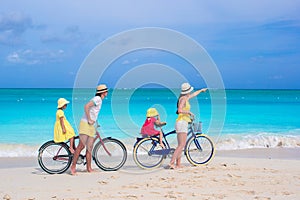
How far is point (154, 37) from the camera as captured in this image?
9047 mm

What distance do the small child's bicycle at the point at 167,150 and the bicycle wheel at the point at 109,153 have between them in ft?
1.05

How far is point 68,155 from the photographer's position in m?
7.84

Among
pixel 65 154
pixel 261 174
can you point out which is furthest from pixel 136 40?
pixel 261 174

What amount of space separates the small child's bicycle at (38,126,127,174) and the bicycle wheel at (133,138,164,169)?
0.31 m

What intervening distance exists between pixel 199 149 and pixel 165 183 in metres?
1.74

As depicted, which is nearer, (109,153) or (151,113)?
(109,153)

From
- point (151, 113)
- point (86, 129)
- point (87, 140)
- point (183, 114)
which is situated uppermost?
point (151, 113)

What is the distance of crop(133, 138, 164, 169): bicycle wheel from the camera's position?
8.27 m

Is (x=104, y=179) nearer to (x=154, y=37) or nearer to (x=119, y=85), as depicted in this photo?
(x=119, y=85)

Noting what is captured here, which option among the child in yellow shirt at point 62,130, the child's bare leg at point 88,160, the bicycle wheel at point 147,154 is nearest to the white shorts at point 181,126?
the bicycle wheel at point 147,154

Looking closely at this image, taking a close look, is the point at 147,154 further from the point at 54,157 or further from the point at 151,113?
the point at 54,157

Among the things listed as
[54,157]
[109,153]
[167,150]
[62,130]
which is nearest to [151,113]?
[167,150]

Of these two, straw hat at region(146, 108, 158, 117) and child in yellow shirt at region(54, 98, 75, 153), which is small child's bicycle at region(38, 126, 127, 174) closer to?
child in yellow shirt at region(54, 98, 75, 153)

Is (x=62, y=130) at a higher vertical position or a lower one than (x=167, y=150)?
higher
